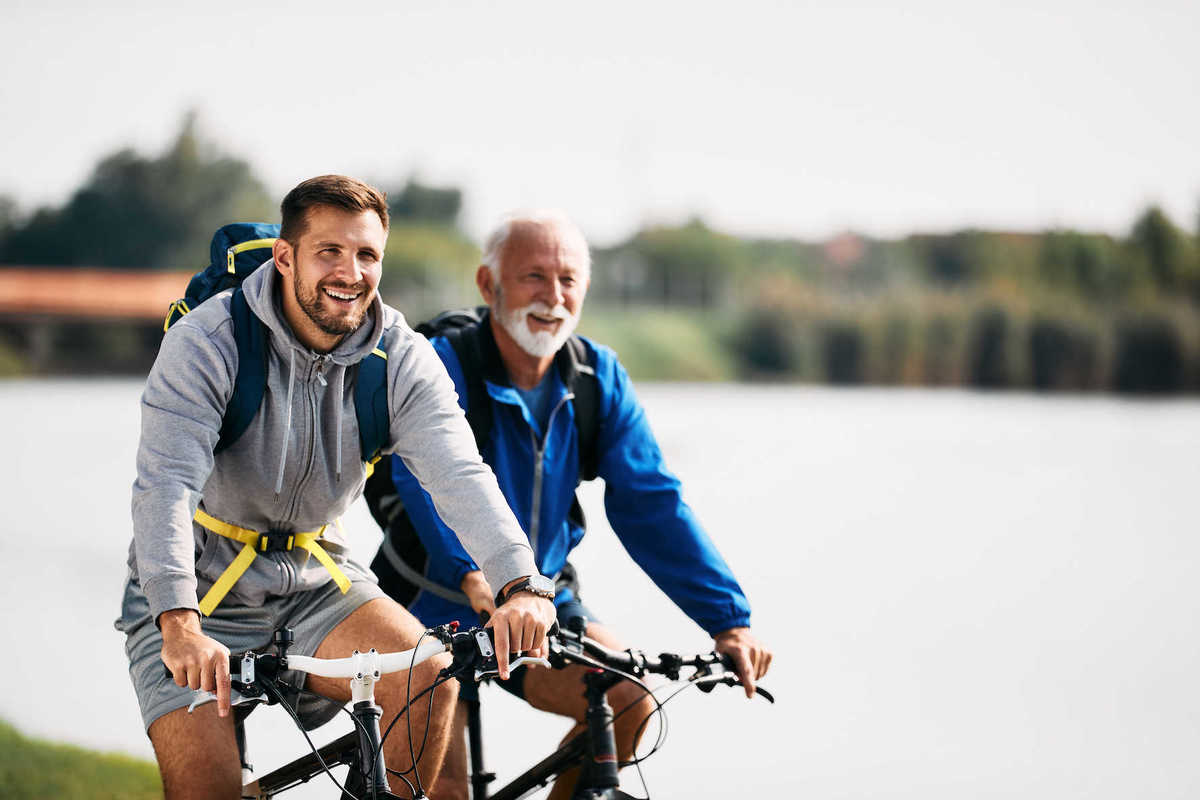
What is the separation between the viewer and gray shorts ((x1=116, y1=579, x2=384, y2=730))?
2752 millimetres

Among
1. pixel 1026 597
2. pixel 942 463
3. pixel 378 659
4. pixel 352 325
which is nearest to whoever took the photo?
pixel 378 659

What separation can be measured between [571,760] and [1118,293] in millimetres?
57996

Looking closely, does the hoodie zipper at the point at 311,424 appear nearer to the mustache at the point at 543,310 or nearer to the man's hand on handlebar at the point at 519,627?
the man's hand on handlebar at the point at 519,627

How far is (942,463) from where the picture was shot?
26.1m

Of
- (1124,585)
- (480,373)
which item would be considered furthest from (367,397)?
(1124,585)

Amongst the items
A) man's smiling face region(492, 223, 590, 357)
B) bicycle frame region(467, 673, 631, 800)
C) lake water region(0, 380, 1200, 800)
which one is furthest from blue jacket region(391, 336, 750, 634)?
lake water region(0, 380, 1200, 800)

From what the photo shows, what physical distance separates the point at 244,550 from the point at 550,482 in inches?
38.0

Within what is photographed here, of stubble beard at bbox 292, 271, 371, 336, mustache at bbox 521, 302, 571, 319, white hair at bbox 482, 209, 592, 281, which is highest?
white hair at bbox 482, 209, 592, 281

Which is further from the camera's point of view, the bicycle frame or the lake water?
the lake water

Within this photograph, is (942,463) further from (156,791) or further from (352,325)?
(352,325)

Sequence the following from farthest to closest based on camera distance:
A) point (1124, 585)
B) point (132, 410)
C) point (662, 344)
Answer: point (662, 344)
point (132, 410)
point (1124, 585)

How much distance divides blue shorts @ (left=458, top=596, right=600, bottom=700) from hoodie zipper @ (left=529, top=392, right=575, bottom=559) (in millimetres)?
177

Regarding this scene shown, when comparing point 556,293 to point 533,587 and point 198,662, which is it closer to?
point 533,587

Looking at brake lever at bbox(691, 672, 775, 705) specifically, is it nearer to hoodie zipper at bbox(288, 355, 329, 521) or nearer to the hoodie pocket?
hoodie zipper at bbox(288, 355, 329, 521)
